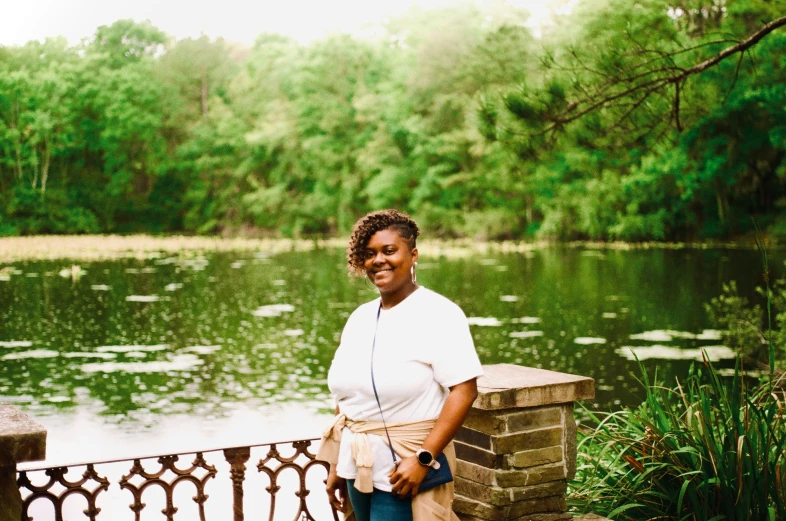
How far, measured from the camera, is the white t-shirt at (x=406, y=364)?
296cm

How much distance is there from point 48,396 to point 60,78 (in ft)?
177

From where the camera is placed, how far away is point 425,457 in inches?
116

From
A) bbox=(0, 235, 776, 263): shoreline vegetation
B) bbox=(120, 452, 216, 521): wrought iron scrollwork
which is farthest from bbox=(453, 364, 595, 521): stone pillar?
bbox=(0, 235, 776, 263): shoreline vegetation

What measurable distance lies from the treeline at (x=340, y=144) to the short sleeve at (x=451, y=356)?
3274 cm

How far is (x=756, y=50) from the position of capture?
33094mm

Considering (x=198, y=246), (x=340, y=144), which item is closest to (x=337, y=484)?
(x=198, y=246)

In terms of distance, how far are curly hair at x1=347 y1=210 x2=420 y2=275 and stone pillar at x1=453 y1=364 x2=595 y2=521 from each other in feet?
2.78

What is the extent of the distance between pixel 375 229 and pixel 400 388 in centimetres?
50

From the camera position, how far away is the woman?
9.71 feet

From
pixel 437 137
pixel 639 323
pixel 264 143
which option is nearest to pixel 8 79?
pixel 264 143

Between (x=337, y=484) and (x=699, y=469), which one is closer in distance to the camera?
(x=337, y=484)

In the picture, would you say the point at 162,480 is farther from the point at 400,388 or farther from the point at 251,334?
the point at 251,334

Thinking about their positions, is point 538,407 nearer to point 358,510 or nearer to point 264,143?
point 358,510

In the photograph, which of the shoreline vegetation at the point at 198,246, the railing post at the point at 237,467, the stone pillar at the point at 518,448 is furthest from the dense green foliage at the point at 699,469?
the shoreline vegetation at the point at 198,246
